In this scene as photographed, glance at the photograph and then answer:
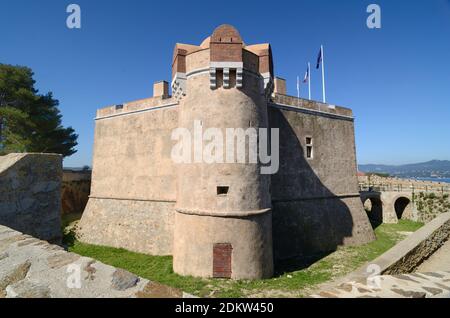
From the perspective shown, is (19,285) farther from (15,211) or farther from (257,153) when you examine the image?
(257,153)

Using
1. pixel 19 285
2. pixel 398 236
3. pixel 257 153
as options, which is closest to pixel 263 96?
pixel 257 153

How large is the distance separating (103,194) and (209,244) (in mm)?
11478

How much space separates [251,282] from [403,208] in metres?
22.9

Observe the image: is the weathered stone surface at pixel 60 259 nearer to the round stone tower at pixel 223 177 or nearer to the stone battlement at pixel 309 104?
the round stone tower at pixel 223 177

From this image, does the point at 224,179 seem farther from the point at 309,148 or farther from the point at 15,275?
the point at 309,148

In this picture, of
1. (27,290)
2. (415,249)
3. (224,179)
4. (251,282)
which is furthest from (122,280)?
(415,249)

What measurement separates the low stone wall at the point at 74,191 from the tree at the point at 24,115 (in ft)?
13.6

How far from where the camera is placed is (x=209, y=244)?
10680mm

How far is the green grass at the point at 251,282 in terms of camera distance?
9.73m

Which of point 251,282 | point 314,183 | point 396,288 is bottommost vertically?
point 251,282

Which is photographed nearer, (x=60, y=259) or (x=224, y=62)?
(x=60, y=259)

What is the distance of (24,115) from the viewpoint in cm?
2144

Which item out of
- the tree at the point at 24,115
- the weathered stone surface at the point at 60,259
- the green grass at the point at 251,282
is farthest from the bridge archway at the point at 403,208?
the tree at the point at 24,115

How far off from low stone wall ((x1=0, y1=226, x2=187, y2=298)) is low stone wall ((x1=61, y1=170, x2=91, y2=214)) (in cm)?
2124
